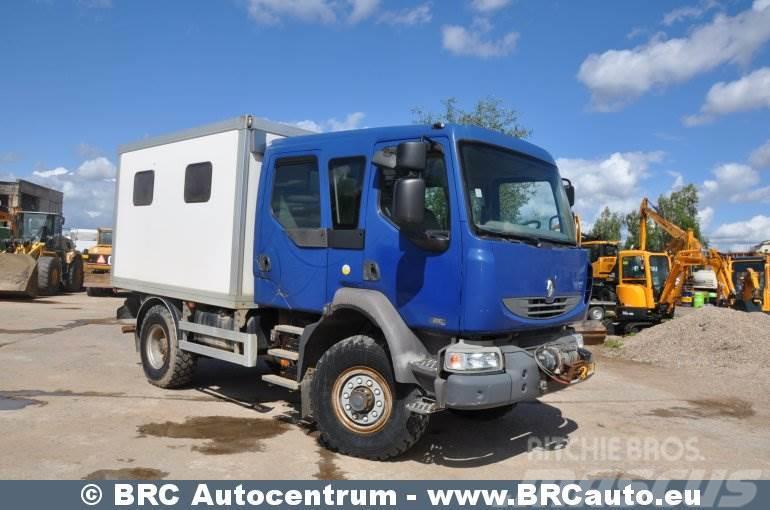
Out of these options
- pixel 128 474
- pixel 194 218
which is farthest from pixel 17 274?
pixel 128 474

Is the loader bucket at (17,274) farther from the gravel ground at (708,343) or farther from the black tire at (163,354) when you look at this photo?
the gravel ground at (708,343)

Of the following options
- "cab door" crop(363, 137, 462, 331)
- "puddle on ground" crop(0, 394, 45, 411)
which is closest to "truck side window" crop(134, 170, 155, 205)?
"puddle on ground" crop(0, 394, 45, 411)

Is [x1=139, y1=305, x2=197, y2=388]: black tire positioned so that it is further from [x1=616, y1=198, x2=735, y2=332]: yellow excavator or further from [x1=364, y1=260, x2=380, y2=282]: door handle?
[x1=616, y1=198, x2=735, y2=332]: yellow excavator

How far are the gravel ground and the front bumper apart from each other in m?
7.67

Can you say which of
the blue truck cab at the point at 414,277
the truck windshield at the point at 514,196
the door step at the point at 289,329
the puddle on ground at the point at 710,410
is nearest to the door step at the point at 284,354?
the blue truck cab at the point at 414,277

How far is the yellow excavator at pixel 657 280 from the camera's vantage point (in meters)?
17.3

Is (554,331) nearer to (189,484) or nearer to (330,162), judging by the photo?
(330,162)

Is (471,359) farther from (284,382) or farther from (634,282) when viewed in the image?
(634,282)

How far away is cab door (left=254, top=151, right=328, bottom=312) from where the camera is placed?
5.79m

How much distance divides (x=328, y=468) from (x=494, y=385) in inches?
62.3

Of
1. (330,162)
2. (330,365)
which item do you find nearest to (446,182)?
(330,162)

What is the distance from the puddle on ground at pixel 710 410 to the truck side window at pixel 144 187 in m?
7.11

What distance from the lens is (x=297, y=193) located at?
6070 millimetres

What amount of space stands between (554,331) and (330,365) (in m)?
2.17
